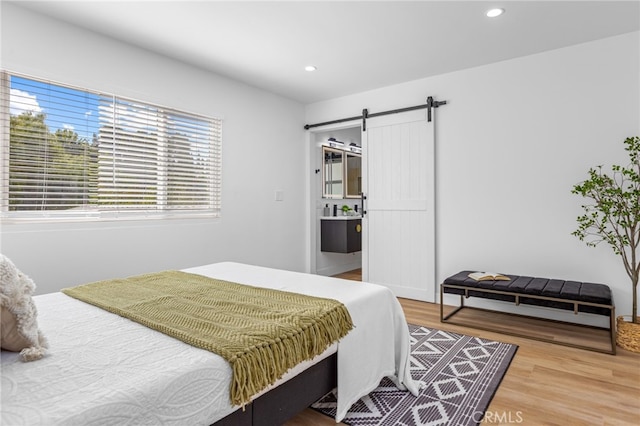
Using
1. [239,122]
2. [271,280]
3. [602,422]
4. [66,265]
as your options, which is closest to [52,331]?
[271,280]

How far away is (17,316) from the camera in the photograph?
109 centimetres

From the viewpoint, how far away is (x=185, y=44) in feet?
10.3

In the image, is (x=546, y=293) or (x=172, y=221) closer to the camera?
(x=546, y=293)

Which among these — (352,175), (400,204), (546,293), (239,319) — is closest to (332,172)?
(352,175)

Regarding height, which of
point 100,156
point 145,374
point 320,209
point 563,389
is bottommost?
point 563,389

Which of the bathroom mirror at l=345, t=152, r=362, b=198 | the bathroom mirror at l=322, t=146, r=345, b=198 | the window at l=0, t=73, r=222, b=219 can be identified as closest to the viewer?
the window at l=0, t=73, r=222, b=219

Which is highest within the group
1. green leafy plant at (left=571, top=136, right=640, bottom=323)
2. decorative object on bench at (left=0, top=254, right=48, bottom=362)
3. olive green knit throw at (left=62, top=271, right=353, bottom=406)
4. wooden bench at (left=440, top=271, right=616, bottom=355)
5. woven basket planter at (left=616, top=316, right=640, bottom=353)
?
green leafy plant at (left=571, top=136, right=640, bottom=323)

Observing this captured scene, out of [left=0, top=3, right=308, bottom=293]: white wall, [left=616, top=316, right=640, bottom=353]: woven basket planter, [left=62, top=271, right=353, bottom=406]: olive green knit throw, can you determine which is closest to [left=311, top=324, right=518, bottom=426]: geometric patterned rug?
[left=62, top=271, right=353, bottom=406]: olive green knit throw

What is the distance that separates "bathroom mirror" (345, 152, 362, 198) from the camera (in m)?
5.93

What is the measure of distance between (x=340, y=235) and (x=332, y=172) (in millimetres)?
1148

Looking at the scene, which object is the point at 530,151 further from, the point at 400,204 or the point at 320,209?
the point at 320,209

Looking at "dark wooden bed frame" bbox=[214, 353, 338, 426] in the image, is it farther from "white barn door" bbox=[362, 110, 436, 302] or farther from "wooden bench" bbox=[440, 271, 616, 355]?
"white barn door" bbox=[362, 110, 436, 302]

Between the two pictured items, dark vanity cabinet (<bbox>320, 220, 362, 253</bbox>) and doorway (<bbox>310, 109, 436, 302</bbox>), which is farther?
dark vanity cabinet (<bbox>320, 220, 362, 253</bbox>)

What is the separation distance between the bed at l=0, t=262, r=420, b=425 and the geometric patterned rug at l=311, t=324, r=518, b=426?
0.34 feet
